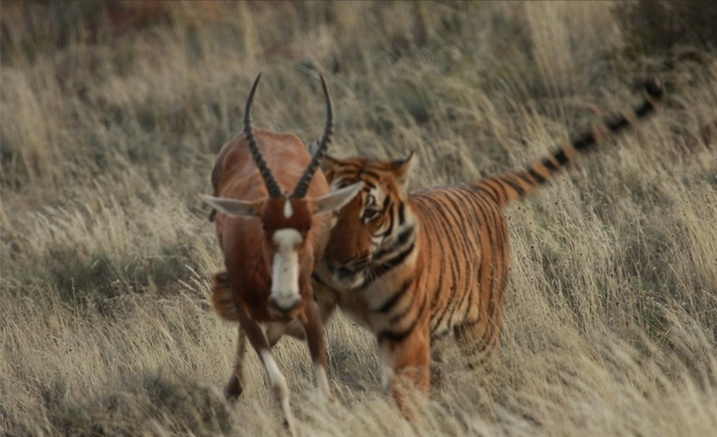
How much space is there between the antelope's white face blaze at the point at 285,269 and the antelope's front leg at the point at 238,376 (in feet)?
4.51

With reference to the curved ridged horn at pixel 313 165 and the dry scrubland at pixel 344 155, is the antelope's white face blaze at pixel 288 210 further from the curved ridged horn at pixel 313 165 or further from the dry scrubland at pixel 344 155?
the dry scrubland at pixel 344 155

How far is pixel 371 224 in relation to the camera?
5953 mm

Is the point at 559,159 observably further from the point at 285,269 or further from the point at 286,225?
the point at 285,269

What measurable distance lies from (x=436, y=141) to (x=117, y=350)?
500 cm

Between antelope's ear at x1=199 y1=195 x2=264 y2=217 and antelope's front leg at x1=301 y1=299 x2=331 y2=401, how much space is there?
53 cm

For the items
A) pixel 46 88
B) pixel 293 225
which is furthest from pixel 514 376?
pixel 46 88

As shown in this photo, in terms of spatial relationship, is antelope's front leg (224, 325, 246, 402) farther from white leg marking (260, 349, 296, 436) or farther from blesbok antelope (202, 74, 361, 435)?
white leg marking (260, 349, 296, 436)

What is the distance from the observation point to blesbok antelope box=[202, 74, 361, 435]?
5.88 m

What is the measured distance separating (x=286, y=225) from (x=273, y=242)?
0.10 metres

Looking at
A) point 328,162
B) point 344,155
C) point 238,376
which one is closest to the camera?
point 328,162

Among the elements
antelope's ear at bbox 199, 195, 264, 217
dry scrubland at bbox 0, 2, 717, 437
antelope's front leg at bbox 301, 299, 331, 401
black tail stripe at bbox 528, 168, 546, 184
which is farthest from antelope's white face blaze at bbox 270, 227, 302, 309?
black tail stripe at bbox 528, 168, 546, 184

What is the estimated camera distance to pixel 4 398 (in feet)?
25.3

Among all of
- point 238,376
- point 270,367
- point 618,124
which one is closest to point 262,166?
point 270,367

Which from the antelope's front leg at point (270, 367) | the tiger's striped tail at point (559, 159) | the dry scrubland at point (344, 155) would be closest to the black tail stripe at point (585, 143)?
the tiger's striped tail at point (559, 159)
